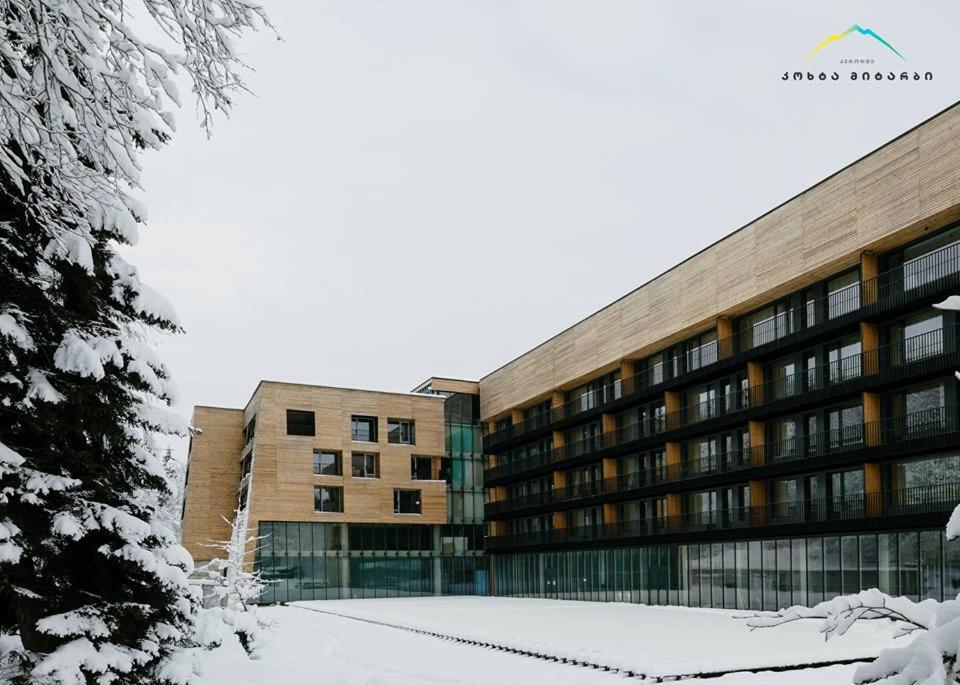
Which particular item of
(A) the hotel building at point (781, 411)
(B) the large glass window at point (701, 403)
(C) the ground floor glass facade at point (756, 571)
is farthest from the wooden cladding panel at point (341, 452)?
(B) the large glass window at point (701, 403)

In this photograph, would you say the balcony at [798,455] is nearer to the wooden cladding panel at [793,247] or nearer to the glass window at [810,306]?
the glass window at [810,306]

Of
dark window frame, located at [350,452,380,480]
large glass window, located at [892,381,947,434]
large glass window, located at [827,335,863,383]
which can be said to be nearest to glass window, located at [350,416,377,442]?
dark window frame, located at [350,452,380,480]

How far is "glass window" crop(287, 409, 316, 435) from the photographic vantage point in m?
55.0

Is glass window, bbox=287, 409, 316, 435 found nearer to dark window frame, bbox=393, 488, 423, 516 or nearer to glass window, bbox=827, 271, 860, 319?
dark window frame, bbox=393, 488, 423, 516

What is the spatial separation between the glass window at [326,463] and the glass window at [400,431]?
3.95 m

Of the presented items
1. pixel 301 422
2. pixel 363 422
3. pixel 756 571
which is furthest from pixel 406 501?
pixel 756 571

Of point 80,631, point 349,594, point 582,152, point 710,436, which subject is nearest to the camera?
point 80,631

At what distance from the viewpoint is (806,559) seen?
3425 cm

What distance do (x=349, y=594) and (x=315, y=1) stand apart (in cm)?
5106

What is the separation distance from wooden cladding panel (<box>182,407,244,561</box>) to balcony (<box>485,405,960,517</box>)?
24.6m

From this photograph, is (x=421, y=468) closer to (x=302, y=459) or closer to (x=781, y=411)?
(x=302, y=459)

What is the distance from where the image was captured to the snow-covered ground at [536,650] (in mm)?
17906

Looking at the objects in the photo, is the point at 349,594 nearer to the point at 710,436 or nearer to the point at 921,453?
the point at 710,436

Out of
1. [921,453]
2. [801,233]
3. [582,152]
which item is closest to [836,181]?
[801,233]
